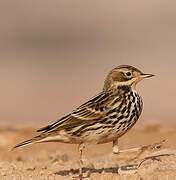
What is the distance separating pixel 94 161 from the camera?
1170 centimetres

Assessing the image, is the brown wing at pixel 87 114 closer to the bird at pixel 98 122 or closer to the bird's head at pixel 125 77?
the bird at pixel 98 122

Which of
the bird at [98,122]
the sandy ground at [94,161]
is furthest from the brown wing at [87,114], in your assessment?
the sandy ground at [94,161]

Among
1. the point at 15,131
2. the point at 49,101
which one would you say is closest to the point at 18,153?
the point at 15,131

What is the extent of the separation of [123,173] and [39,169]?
1.74 meters

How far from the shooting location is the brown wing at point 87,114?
995 centimetres

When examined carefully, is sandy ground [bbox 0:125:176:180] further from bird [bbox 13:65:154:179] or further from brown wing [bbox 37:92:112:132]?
brown wing [bbox 37:92:112:132]

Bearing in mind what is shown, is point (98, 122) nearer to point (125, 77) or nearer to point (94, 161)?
point (125, 77)

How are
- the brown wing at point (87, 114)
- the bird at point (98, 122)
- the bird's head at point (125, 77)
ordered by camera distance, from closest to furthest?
the bird at point (98, 122) < the brown wing at point (87, 114) < the bird's head at point (125, 77)

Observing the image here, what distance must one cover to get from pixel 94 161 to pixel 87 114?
194 centimetres

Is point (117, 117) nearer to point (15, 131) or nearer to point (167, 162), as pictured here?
point (167, 162)

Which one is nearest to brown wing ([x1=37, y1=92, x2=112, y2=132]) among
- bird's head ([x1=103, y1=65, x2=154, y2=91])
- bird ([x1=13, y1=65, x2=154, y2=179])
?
bird ([x1=13, y1=65, x2=154, y2=179])

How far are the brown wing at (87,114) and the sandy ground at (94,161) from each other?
0.85 metres

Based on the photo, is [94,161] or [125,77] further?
[94,161]

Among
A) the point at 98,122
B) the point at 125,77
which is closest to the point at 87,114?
the point at 98,122
